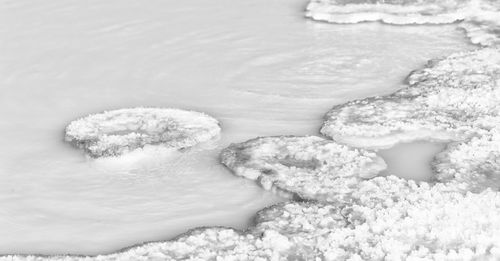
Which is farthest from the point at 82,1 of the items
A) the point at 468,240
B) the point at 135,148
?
the point at 468,240

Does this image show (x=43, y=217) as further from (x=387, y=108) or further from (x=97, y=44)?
(x=97, y=44)

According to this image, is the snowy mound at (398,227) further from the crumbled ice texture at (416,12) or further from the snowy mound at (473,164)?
the crumbled ice texture at (416,12)

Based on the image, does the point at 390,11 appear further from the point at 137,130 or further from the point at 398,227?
the point at 398,227

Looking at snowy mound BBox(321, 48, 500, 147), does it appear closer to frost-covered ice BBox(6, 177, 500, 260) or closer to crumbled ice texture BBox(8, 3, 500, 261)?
crumbled ice texture BBox(8, 3, 500, 261)

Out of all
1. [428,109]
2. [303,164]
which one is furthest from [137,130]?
[428,109]

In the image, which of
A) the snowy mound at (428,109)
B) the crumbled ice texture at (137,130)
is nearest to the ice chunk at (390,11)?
the snowy mound at (428,109)

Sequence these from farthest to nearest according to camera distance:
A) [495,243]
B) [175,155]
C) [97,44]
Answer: [97,44], [175,155], [495,243]

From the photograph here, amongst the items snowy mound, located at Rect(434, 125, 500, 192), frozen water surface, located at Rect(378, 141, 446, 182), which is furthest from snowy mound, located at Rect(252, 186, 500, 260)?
frozen water surface, located at Rect(378, 141, 446, 182)

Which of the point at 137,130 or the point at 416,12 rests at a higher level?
the point at 416,12
